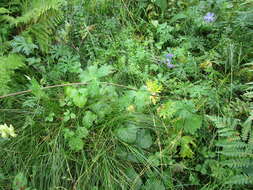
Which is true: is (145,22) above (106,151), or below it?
above

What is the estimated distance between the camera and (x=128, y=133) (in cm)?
157

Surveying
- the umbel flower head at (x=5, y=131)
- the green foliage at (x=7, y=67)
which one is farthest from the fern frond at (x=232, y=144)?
the green foliage at (x=7, y=67)

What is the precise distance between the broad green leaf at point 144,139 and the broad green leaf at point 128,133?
43 millimetres

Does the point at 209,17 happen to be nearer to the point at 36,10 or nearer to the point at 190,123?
the point at 190,123

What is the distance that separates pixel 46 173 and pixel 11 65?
2.52ft

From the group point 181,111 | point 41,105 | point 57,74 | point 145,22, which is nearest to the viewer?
point 181,111

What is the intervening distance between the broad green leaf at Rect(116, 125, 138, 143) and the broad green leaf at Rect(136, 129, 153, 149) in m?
0.04

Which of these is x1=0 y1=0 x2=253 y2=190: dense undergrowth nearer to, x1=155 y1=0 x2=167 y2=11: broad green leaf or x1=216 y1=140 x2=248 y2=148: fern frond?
x1=216 y1=140 x2=248 y2=148: fern frond

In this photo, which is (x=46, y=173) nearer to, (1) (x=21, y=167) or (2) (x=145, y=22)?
(1) (x=21, y=167)

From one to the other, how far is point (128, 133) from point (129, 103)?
0.18 metres

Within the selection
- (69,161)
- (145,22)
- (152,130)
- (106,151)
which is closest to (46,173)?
(69,161)

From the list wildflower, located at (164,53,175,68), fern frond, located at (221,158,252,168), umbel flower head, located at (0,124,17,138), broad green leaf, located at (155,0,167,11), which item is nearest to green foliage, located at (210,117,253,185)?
fern frond, located at (221,158,252,168)

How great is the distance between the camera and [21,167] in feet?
5.17

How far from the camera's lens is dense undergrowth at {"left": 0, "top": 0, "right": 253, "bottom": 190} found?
1.50 m
